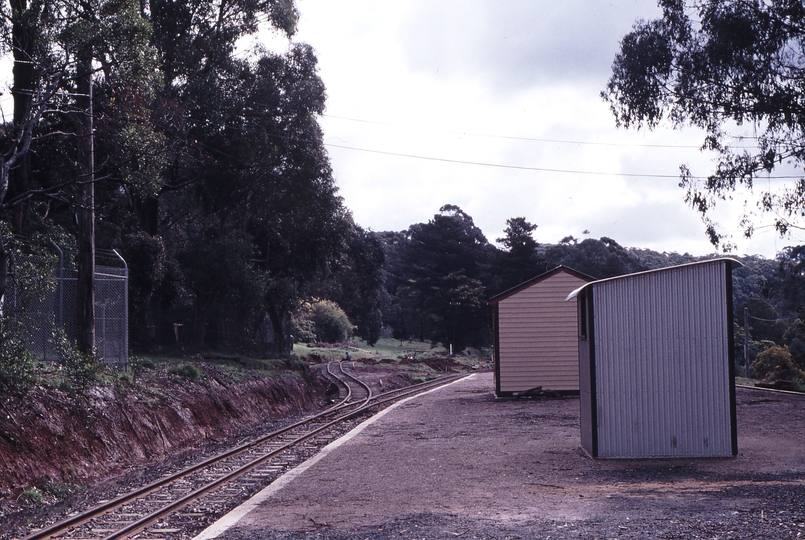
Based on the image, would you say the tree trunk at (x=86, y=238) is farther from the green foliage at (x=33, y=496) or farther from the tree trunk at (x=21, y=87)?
the green foliage at (x=33, y=496)

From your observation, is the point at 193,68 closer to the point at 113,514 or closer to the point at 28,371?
the point at 28,371

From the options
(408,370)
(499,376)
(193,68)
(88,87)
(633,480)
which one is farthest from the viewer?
(408,370)

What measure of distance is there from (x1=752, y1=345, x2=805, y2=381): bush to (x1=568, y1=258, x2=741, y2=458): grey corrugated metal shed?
30.8m

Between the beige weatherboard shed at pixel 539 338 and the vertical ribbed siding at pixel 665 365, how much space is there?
11415 mm

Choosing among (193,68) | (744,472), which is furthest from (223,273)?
(744,472)

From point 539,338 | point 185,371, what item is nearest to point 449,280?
point 539,338

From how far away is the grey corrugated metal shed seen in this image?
10.9 m

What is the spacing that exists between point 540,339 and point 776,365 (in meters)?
23.2

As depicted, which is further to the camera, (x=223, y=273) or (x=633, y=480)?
(x=223, y=273)

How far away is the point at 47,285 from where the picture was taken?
46.5 ft

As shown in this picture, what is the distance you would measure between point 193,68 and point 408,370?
22.5m

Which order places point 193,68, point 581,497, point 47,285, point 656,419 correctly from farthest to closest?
point 193,68 → point 47,285 → point 656,419 → point 581,497

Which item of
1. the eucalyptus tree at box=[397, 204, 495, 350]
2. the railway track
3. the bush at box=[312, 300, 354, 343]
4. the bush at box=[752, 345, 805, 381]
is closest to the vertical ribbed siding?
the railway track

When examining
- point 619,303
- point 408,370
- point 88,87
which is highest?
point 88,87
